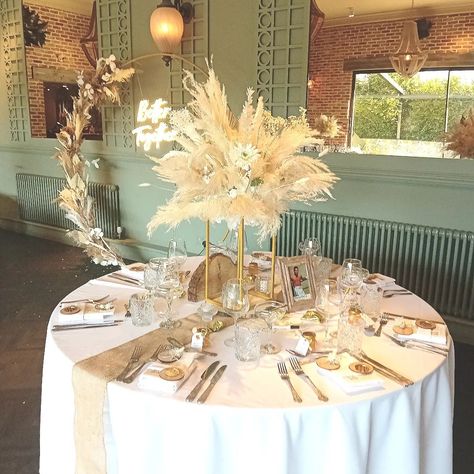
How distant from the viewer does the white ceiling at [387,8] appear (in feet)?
25.9

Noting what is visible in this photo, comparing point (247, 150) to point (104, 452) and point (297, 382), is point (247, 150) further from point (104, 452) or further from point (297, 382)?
point (104, 452)

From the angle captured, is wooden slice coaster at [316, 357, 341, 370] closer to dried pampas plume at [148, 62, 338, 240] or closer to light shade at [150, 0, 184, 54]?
dried pampas plume at [148, 62, 338, 240]

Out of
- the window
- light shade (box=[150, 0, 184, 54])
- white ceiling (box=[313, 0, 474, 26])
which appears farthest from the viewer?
the window

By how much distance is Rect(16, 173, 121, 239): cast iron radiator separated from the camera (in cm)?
540

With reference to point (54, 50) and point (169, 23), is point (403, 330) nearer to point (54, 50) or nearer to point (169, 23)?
point (169, 23)

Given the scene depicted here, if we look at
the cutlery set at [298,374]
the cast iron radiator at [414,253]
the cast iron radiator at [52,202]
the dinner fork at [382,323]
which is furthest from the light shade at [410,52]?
the cutlery set at [298,374]

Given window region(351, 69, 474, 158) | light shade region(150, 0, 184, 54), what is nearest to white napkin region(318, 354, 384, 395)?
light shade region(150, 0, 184, 54)

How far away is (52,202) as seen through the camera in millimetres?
5395

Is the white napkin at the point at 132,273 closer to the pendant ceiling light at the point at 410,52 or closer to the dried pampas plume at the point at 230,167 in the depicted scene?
the dried pampas plume at the point at 230,167

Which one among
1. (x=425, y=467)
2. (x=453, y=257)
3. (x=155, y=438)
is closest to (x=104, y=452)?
(x=155, y=438)

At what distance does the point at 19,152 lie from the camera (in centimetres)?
630

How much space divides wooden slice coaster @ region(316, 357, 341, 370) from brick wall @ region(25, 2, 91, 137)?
6959 millimetres

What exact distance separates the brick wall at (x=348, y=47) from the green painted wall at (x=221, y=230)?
4.31m

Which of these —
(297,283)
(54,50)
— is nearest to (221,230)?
(297,283)
